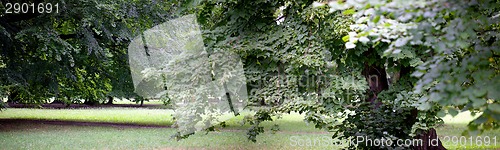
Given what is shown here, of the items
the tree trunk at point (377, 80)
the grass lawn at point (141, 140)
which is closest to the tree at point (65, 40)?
the grass lawn at point (141, 140)

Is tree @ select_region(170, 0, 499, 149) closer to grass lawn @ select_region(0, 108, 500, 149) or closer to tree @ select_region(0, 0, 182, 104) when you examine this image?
grass lawn @ select_region(0, 108, 500, 149)

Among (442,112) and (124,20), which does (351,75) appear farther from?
(124,20)

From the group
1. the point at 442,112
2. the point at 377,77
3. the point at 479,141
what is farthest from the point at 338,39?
the point at 479,141

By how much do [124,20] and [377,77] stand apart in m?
9.66

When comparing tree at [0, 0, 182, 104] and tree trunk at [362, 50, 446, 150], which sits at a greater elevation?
tree at [0, 0, 182, 104]

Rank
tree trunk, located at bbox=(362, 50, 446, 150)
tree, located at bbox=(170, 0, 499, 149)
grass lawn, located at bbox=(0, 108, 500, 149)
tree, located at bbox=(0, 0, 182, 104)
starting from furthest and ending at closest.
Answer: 1. tree, located at bbox=(0, 0, 182, 104)
2. grass lawn, located at bbox=(0, 108, 500, 149)
3. tree trunk, located at bbox=(362, 50, 446, 150)
4. tree, located at bbox=(170, 0, 499, 149)

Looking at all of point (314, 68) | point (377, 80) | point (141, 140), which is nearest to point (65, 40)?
point (141, 140)

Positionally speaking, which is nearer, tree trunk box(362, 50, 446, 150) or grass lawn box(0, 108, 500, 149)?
tree trunk box(362, 50, 446, 150)

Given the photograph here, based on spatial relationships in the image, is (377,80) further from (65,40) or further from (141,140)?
(65,40)

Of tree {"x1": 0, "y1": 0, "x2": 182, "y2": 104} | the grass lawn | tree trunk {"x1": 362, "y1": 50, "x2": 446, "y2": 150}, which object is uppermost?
tree {"x1": 0, "y1": 0, "x2": 182, "y2": 104}

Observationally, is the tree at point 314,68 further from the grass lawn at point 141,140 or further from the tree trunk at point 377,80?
the grass lawn at point 141,140

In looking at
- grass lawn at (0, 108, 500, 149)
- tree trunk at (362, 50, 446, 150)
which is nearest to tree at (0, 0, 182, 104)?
grass lawn at (0, 108, 500, 149)

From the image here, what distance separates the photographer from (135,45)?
19828 millimetres

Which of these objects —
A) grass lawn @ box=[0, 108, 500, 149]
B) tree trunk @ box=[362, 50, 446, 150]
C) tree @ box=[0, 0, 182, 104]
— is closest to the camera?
tree trunk @ box=[362, 50, 446, 150]
